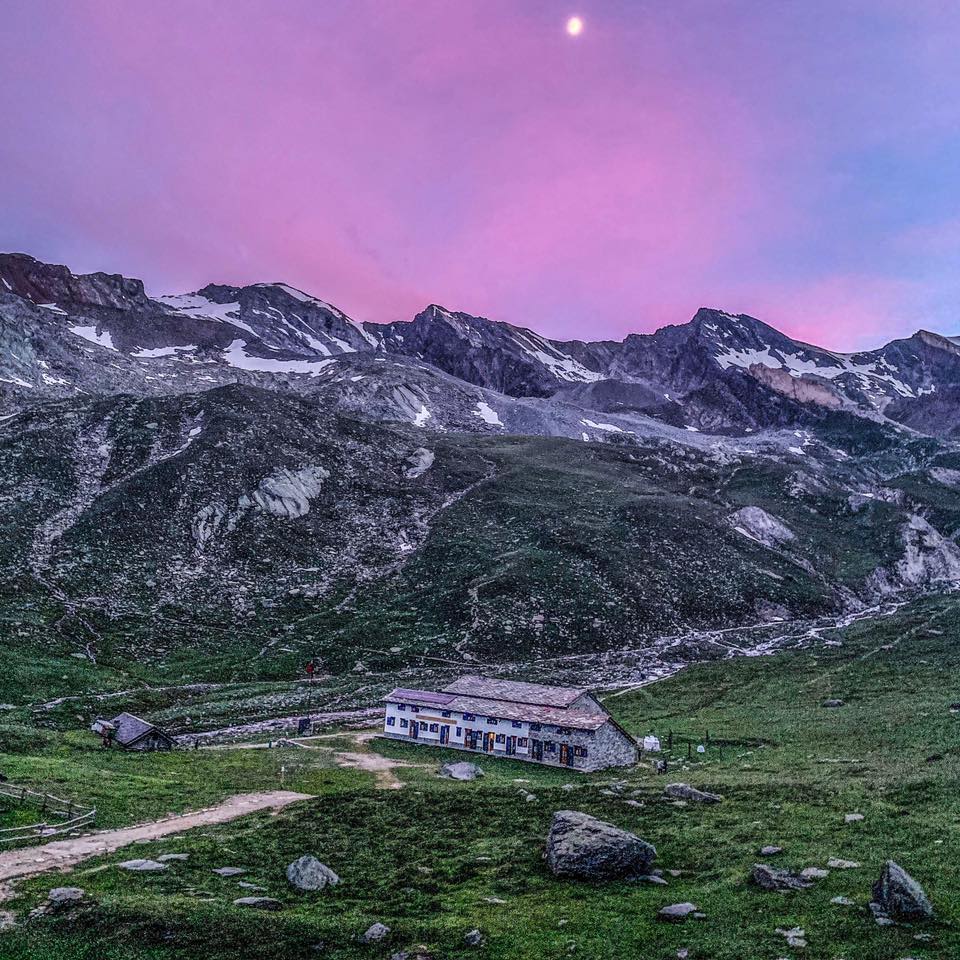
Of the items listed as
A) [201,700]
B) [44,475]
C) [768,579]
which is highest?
[44,475]

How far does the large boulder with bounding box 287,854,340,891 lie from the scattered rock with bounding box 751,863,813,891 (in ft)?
42.7

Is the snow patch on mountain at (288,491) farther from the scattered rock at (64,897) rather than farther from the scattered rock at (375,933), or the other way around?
the scattered rock at (375,933)

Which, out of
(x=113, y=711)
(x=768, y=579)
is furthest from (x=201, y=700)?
(x=768, y=579)

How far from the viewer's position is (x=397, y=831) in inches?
1151

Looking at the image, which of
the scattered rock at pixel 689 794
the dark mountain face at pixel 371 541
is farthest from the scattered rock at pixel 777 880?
the dark mountain face at pixel 371 541

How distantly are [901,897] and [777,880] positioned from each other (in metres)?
3.53

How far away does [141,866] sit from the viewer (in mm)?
23172

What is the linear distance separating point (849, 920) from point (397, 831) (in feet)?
56.9

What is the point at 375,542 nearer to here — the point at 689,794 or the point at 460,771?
the point at 460,771

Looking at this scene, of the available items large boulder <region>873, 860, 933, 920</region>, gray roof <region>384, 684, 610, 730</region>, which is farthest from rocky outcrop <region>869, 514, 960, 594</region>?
large boulder <region>873, 860, 933, 920</region>

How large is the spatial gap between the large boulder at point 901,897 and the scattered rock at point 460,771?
2775 centimetres

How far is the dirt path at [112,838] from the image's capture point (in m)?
22.8

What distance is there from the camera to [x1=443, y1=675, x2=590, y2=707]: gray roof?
5394cm

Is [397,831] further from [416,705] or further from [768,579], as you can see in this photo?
[768,579]
